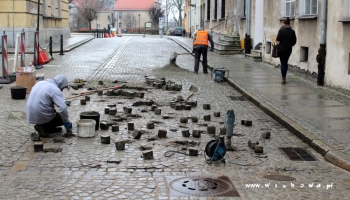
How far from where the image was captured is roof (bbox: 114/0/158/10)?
367 ft

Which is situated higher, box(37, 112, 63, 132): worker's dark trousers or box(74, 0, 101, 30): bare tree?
box(74, 0, 101, 30): bare tree

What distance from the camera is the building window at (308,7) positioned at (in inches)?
568

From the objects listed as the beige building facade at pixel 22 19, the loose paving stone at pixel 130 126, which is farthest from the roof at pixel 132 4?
the loose paving stone at pixel 130 126

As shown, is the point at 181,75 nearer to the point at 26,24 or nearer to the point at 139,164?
the point at 139,164

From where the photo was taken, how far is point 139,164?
644 centimetres

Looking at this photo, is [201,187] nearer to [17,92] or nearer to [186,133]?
[186,133]

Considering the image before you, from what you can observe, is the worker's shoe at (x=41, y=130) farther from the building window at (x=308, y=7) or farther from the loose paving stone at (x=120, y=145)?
the building window at (x=308, y=7)

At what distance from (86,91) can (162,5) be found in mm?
94346

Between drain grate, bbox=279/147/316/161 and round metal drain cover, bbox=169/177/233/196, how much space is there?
160 centimetres

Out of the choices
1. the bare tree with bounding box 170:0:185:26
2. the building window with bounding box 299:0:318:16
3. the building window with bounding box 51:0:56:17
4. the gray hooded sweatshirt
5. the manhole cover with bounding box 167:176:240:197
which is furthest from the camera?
the bare tree with bounding box 170:0:185:26

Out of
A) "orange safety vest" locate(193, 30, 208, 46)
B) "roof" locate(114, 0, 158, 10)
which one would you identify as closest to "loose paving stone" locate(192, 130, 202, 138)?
"orange safety vest" locate(193, 30, 208, 46)

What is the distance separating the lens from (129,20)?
103m

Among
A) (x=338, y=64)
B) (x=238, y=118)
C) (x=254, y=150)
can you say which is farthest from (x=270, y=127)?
(x=338, y=64)

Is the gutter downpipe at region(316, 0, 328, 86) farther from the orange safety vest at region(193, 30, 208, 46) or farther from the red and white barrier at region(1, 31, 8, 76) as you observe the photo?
the red and white barrier at region(1, 31, 8, 76)
